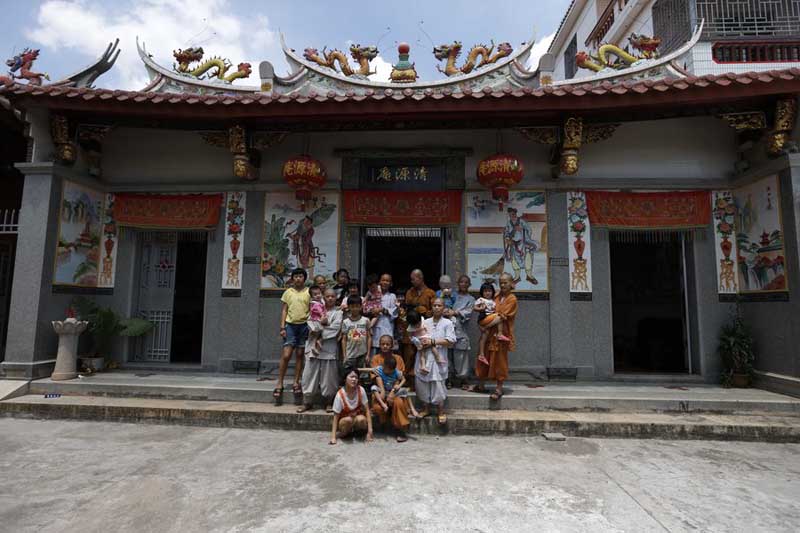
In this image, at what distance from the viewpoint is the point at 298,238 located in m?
6.84

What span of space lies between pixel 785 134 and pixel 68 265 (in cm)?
1012

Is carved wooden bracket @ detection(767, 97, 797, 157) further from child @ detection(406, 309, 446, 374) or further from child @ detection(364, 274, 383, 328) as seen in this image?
child @ detection(364, 274, 383, 328)

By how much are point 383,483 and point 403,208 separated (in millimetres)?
4225

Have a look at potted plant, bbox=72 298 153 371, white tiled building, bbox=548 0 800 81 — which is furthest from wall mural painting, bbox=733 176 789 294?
potted plant, bbox=72 298 153 371

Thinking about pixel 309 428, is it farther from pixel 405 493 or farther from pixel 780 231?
pixel 780 231

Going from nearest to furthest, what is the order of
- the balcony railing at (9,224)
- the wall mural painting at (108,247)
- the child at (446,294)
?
the child at (446,294)
the balcony railing at (9,224)
the wall mural painting at (108,247)

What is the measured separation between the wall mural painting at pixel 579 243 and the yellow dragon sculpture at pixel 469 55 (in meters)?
2.47

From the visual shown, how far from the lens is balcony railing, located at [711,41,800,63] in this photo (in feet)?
31.5

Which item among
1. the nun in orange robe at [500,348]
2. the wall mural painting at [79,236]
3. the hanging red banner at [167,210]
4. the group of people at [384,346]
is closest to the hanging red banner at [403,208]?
the group of people at [384,346]

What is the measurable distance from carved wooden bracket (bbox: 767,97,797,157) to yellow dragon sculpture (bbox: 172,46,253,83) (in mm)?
7522

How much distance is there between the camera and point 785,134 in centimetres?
568

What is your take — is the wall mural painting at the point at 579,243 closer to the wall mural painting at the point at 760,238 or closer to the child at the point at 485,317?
the child at the point at 485,317

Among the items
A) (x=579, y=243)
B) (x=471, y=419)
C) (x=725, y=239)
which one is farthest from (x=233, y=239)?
(x=725, y=239)

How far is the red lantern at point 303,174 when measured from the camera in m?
6.32
